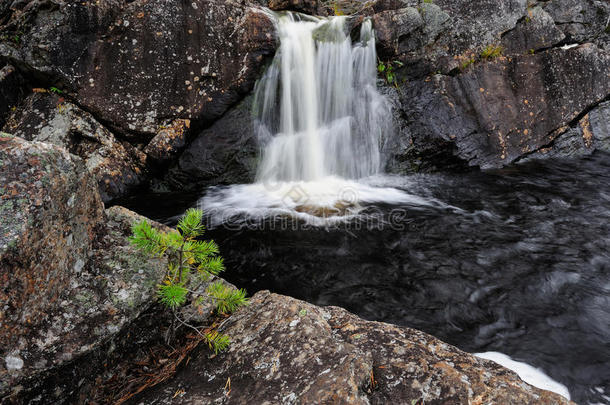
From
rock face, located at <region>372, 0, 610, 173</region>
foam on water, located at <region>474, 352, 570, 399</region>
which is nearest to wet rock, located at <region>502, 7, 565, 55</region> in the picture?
rock face, located at <region>372, 0, 610, 173</region>

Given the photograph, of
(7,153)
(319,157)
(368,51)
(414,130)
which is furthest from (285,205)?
(7,153)

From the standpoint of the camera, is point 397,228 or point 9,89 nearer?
point 397,228

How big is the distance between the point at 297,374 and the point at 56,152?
6.88 feet

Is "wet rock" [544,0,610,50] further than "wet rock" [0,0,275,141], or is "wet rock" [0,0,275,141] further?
"wet rock" [544,0,610,50]

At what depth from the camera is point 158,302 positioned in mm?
2436

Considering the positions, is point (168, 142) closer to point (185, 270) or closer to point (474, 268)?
point (185, 270)

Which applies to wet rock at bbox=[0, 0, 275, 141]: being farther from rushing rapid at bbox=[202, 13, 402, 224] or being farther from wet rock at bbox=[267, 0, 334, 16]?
wet rock at bbox=[267, 0, 334, 16]

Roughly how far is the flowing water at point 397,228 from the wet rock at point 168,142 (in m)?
0.94

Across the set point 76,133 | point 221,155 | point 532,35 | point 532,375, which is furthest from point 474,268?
point 532,35

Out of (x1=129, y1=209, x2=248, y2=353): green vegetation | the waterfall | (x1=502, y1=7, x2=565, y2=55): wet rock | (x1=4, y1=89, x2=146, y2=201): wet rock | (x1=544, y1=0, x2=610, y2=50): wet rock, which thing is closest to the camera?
(x1=129, y1=209, x2=248, y2=353): green vegetation

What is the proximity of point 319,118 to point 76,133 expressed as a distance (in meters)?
5.54

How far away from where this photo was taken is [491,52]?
904cm

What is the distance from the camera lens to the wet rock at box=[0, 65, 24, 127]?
6.93 m

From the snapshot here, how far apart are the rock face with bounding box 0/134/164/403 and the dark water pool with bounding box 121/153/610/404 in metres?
2.45
